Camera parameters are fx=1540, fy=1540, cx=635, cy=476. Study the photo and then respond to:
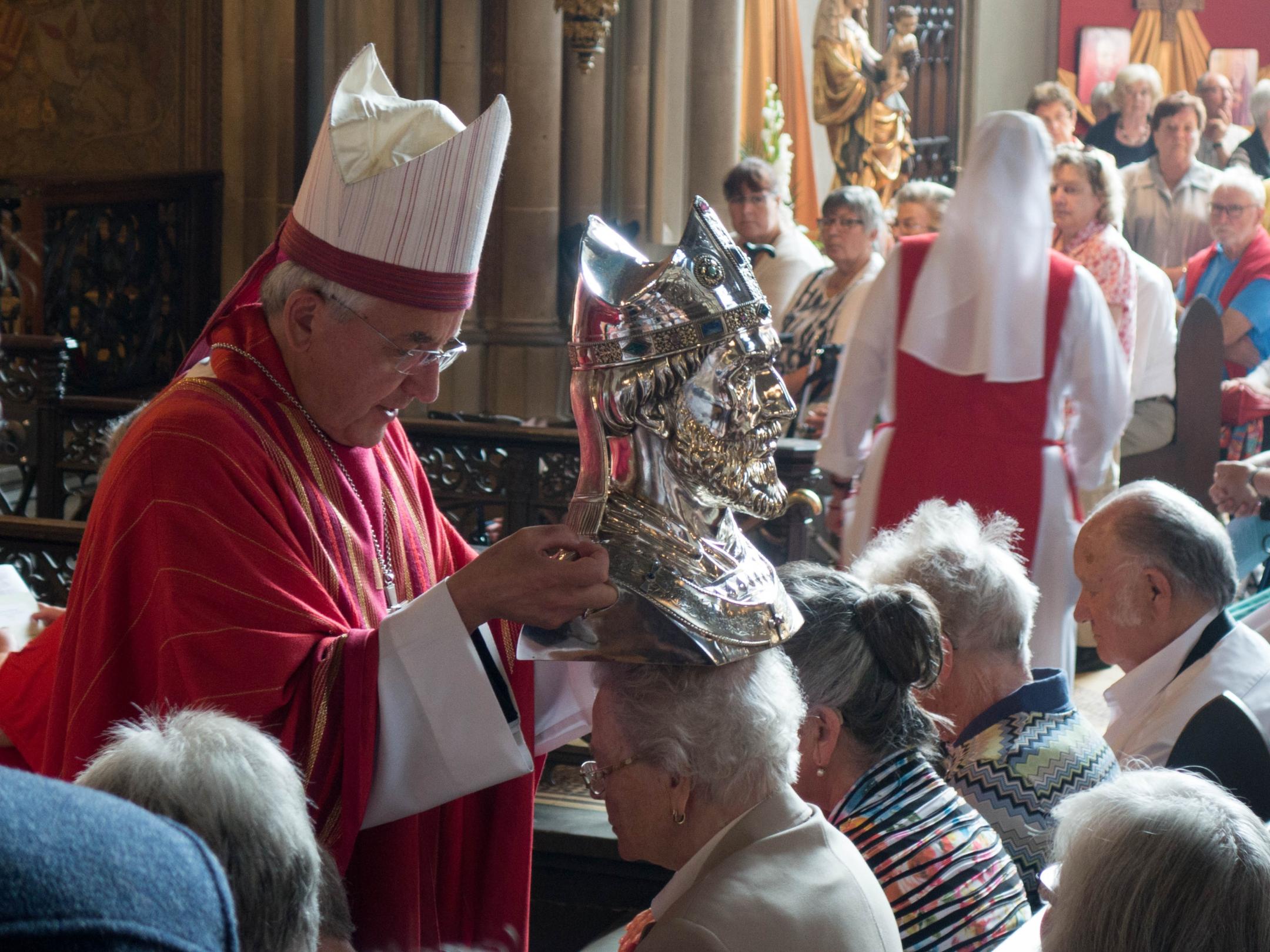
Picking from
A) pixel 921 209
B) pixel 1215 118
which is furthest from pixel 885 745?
pixel 1215 118

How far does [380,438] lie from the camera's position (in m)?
2.13

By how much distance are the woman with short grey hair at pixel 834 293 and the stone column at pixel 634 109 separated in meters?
2.87

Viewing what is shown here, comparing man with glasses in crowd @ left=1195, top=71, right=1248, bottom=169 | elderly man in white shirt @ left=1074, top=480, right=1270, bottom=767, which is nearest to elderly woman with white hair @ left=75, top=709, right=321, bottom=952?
elderly man in white shirt @ left=1074, top=480, right=1270, bottom=767

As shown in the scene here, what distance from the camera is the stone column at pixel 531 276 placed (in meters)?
7.89

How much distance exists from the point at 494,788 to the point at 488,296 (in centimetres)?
617

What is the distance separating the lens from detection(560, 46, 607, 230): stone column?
817 centimetres

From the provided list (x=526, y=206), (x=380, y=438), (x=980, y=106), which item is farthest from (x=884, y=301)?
(x=980, y=106)

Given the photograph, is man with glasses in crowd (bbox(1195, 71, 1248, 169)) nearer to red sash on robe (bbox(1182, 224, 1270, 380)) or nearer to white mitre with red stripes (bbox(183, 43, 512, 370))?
red sash on robe (bbox(1182, 224, 1270, 380))

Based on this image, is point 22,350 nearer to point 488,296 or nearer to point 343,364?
point 488,296

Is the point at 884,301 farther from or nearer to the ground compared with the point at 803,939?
farther from the ground

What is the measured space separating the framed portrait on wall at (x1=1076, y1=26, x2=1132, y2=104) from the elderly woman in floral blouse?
1137 cm

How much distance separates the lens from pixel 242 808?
43.9 inches

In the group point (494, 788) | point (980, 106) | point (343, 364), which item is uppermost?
point (980, 106)

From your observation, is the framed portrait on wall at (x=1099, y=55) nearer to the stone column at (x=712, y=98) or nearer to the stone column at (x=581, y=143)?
the stone column at (x=712, y=98)
